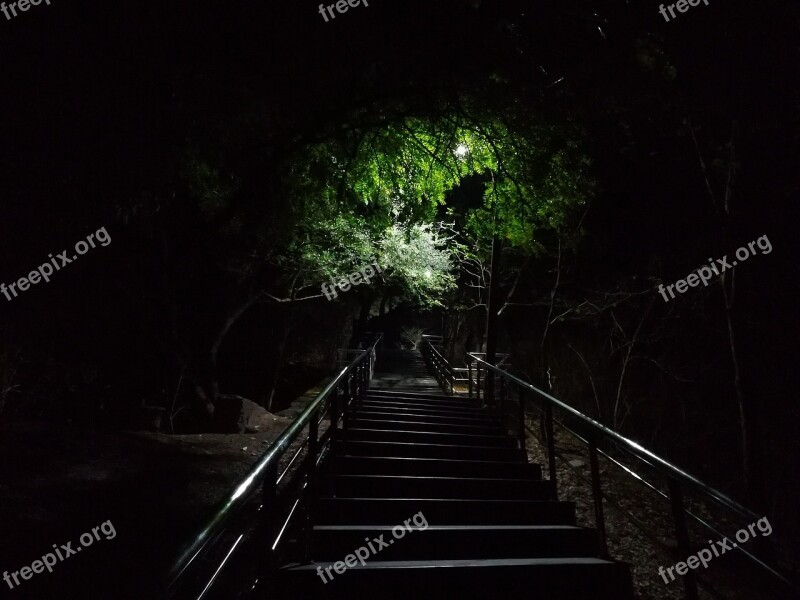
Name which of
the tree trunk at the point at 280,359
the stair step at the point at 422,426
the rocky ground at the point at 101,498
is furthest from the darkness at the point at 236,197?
the tree trunk at the point at 280,359

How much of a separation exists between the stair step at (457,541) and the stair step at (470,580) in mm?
216

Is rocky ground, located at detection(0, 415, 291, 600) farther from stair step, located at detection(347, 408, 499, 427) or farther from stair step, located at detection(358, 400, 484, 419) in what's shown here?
stair step, located at detection(358, 400, 484, 419)

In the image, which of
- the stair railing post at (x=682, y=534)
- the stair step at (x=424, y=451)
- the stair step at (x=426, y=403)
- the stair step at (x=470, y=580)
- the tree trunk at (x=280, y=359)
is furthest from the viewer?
the tree trunk at (x=280, y=359)

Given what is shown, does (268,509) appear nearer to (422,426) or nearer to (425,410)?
(422,426)

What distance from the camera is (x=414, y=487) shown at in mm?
3637

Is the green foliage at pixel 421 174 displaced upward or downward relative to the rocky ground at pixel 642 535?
upward

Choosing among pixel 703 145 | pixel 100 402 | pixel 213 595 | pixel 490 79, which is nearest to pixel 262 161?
pixel 490 79

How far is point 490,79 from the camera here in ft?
16.4

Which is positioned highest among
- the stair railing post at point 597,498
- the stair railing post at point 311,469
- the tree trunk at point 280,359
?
the tree trunk at point 280,359

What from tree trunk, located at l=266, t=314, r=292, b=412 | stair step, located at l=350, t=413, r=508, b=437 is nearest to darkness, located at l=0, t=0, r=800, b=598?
stair step, located at l=350, t=413, r=508, b=437

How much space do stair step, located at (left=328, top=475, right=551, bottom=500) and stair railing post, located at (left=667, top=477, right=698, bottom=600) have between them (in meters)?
1.77

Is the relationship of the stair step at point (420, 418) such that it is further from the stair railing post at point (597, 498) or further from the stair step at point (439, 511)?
the stair railing post at point (597, 498)

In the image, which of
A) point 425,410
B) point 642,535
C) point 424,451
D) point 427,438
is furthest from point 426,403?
point 642,535

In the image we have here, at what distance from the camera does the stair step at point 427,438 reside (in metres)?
4.80
